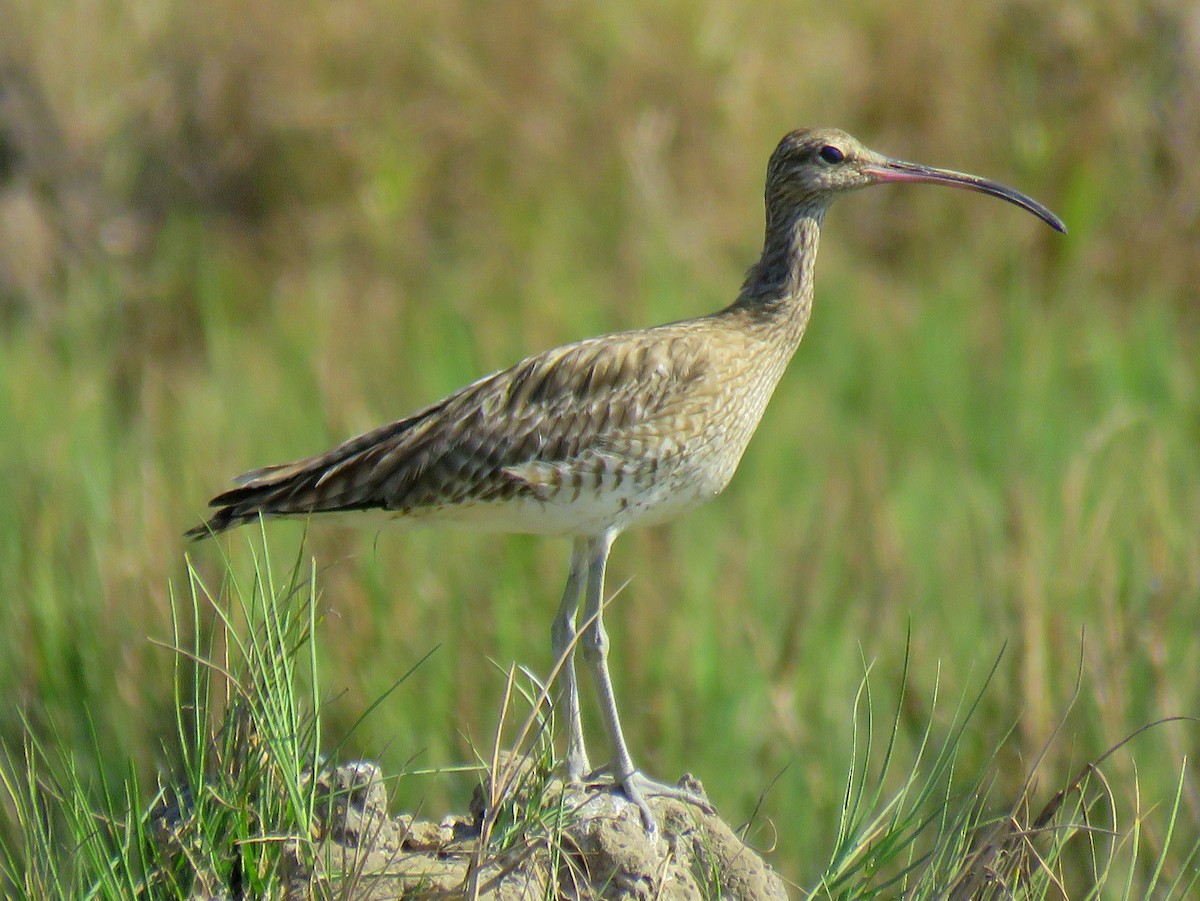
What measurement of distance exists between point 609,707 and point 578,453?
2.42 ft

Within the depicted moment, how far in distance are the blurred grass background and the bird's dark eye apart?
5.86ft

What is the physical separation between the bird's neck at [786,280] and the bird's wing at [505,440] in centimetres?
33

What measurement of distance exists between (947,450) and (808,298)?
5004 millimetres

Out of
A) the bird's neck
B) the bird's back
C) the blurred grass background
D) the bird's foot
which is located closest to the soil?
the bird's foot

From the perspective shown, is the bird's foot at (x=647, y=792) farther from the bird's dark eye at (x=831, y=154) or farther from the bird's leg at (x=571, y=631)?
the bird's dark eye at (x=831, y=154)

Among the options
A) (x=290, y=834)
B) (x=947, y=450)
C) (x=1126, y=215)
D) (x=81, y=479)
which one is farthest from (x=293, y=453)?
(x=1126, y=215)

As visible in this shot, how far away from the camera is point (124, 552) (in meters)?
7.81

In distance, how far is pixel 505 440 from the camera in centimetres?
527

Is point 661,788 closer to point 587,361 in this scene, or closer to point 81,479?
point 587,361

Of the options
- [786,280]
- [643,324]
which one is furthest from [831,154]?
[643,324]

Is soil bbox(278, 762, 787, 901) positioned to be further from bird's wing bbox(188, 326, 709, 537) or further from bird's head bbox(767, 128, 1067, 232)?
bird's head bbox(767, 128, 1067, 232)

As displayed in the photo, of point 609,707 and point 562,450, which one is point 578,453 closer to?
point 562,450

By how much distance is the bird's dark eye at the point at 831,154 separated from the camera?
218 inches

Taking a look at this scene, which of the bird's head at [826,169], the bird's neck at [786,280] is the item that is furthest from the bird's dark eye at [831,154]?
the bird's neck at [786,280]
